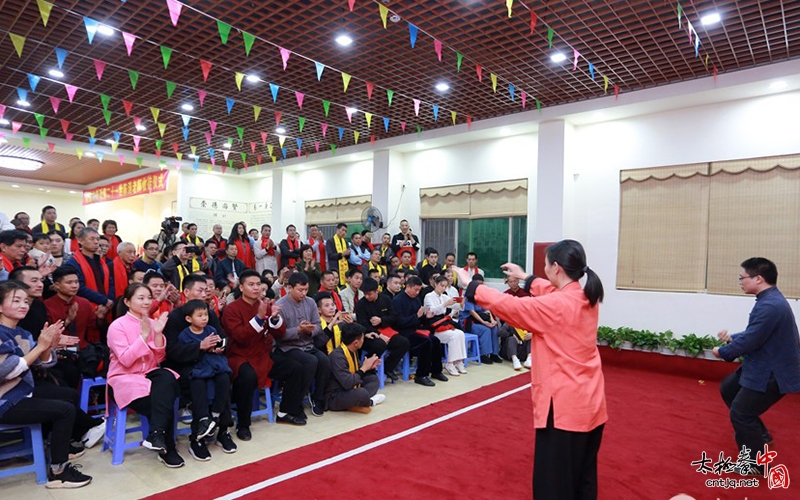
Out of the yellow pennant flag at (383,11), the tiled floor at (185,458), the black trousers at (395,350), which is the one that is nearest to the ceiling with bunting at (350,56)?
the yellow pennant flag at (383,11)

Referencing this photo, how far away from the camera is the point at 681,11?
14.0 feet

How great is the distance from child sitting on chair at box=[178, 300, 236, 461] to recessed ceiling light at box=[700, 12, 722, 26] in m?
4.93

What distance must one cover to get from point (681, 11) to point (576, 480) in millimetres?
4199

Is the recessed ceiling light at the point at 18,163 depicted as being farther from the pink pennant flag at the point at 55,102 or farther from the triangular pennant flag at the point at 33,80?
the triangular pennant flag at the point at 33,80

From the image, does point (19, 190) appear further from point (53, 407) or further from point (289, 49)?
point (53, 407)

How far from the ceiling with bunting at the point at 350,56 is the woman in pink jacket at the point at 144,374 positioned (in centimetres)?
273

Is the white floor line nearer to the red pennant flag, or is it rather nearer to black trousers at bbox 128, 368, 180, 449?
black trousers at bbox 128, 368, 180, 449

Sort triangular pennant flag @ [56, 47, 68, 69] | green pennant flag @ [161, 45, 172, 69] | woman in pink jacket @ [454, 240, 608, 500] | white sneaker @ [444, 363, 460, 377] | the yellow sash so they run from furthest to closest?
1. the yellow sash
2. white sneaker @ [444, 363, 460, 377]
3. triangular pennant flag @ [56, 47, 68, 69]
4. green pennant flag @ [161, 45, 172, 69]
5. woman in pink jacket @ [454, 240, 608, 500]

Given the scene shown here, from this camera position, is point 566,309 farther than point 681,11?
No

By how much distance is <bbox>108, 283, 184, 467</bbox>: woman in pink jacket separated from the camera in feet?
9.60

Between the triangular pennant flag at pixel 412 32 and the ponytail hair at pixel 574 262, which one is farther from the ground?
the triangular pennant flag at pixel 412 32

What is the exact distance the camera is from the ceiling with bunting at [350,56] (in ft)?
14.3

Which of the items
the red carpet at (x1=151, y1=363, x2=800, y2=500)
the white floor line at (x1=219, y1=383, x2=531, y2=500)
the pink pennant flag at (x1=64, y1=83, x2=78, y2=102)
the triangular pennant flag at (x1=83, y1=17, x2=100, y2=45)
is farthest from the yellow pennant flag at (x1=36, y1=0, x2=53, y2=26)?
the white floor line at (x1=219, y1=383, x2=531, y2=500)

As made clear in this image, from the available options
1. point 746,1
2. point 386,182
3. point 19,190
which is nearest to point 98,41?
point 386,182
